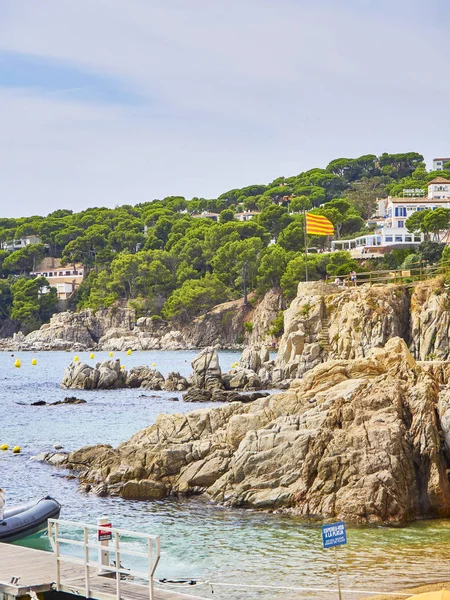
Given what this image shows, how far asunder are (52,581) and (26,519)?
5.72 metres

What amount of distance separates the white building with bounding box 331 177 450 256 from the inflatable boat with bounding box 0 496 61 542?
299ft

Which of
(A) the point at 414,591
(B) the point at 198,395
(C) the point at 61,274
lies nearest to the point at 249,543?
(A) the point at 414,591

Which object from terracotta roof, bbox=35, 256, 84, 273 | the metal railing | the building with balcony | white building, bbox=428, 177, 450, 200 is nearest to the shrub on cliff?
the building with balcony

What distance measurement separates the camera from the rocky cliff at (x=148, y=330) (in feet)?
400

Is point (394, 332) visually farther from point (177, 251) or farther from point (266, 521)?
point (177, 251)

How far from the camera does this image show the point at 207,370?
59.8 meters

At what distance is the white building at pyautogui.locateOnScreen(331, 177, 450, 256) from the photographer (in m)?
110

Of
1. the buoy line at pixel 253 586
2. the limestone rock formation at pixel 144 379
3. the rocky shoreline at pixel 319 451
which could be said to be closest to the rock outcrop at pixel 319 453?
the rocky shoreline at pixel 319 451

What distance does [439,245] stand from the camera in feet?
317

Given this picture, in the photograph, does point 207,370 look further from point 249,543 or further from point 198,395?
point 249,543

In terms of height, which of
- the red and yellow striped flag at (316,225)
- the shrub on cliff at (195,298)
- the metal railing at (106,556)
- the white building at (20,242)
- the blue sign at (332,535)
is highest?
the white building at (20,242)

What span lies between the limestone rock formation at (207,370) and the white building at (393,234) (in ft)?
172

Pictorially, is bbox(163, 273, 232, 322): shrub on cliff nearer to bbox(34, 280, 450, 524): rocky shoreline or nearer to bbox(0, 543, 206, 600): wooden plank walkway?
bbox(34, 280, 450, 524): rocky shoreline

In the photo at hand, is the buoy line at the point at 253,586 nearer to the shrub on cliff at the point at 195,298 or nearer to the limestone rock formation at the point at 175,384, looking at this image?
the limestone rock formation at the point at 175,384
